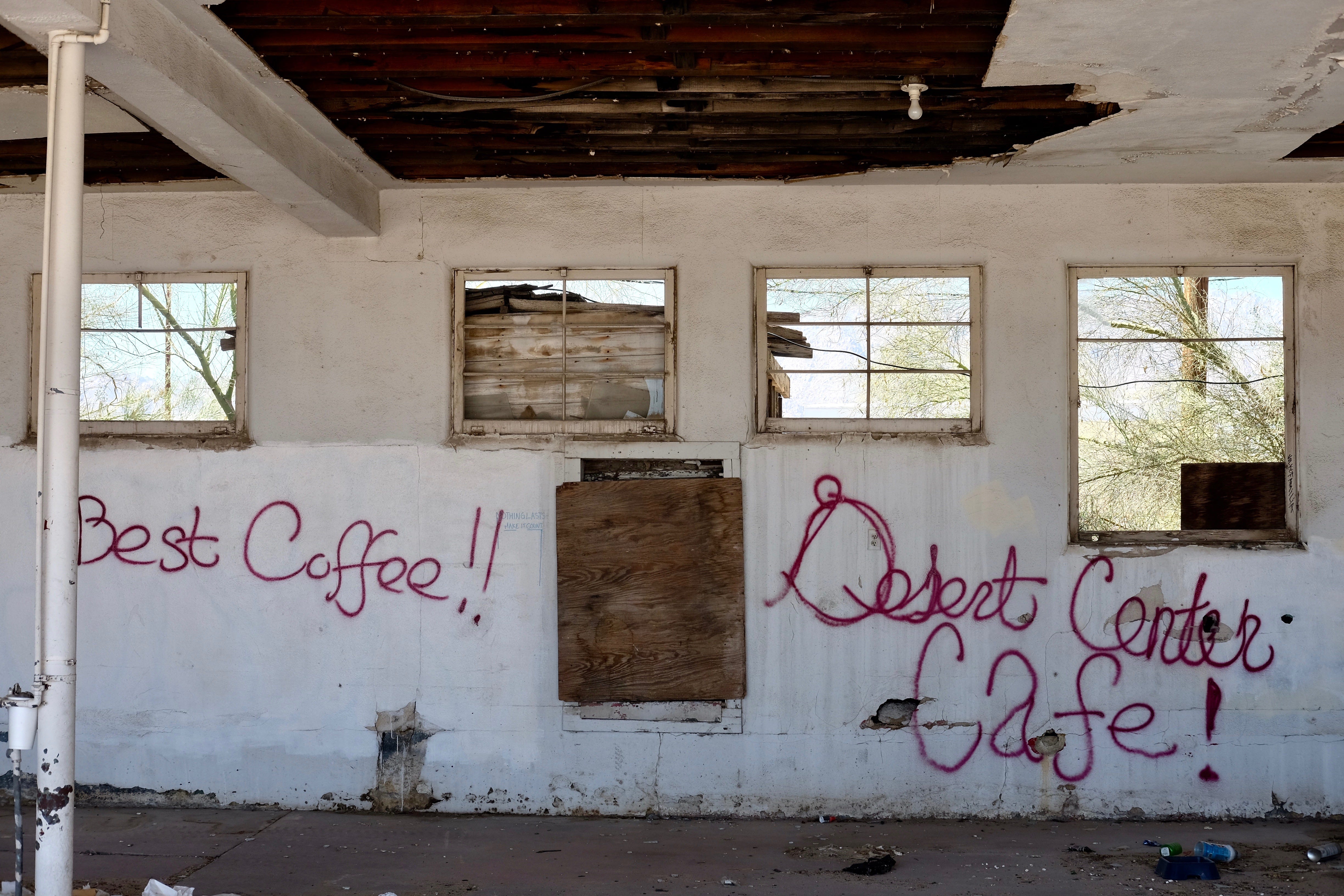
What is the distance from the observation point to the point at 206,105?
3775 mm

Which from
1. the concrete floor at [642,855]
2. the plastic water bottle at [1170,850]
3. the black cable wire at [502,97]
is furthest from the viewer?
the plastic water bottle at [1170,850]

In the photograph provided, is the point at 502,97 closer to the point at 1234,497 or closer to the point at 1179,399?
the point at 1179,399

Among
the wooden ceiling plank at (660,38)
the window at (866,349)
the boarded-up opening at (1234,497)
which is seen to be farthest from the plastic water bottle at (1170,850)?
the wooden ceiling plank at (660,38)

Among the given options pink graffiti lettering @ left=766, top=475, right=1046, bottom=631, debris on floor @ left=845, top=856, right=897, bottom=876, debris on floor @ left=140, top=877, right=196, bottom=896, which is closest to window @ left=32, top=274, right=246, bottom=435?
debris on floor @ left=140, top=877, right=196, bottom=896

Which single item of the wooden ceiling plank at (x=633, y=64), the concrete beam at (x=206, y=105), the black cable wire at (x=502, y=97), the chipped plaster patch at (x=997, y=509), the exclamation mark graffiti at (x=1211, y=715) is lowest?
the exclamation mark graffiti at (x=1211, y=715)

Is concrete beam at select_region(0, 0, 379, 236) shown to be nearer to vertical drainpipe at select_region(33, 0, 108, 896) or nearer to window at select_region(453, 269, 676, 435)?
vertical drainpipe at select_region(33, 0, 108, 896)

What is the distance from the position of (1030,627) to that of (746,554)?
4.71 feet

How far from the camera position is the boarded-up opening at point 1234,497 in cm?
543

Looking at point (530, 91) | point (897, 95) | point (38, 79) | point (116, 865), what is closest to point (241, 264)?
point (38, 79)

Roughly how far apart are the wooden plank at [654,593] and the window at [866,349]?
0.59 metres

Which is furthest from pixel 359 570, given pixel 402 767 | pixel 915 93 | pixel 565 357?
pixel 915 93

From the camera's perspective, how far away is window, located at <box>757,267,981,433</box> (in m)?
5.53

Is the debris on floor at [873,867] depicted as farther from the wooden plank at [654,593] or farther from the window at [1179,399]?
the window at [1179,399]

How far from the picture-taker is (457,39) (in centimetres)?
386
